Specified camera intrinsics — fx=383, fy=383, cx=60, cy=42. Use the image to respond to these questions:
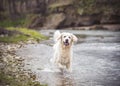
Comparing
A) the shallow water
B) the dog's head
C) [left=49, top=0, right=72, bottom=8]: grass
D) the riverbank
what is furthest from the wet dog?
[left=49, top=0, right=72, bottom=8]: grass

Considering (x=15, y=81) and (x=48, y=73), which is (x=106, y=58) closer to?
(x=48, y=73)

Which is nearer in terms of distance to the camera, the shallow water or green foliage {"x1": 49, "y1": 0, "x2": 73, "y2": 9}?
the shallow water

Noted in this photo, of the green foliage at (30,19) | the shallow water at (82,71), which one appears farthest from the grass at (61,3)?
the shallow water at (82,71)

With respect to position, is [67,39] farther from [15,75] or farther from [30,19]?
[30,19]

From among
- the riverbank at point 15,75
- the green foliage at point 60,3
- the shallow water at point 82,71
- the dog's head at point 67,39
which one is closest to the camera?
the riverbank at point 15,75

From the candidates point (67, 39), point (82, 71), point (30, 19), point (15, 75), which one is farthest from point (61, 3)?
point (15, 75)

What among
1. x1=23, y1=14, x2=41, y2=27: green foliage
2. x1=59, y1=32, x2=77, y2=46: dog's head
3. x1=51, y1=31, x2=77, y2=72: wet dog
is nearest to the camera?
x1=59, y1=32, x2=77, y2=46: dog's head

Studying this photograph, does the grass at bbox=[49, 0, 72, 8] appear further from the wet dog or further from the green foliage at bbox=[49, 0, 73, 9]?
the wet dog

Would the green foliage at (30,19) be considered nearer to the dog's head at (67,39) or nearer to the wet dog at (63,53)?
the wet dog at (63,53)

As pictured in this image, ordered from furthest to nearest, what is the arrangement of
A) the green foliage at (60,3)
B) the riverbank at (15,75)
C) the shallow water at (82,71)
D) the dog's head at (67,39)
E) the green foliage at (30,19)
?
the green foliage at (60,3) < the green foliage at (30,19) < the dog's head at (67,39) < the shallow water at (82,71) < the riverbank at (15,75)

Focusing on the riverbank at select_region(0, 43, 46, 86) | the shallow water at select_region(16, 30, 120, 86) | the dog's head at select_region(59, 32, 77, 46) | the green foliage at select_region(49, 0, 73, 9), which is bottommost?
the green foliage at select_region(49, 0, 73, 9)

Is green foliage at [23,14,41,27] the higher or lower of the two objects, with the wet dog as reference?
lower

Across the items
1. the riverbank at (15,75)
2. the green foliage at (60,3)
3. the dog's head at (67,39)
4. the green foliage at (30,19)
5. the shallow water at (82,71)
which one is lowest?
the green foliage at (30,19)

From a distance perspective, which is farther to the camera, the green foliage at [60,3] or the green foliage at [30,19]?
the green foliage at [60,3]
